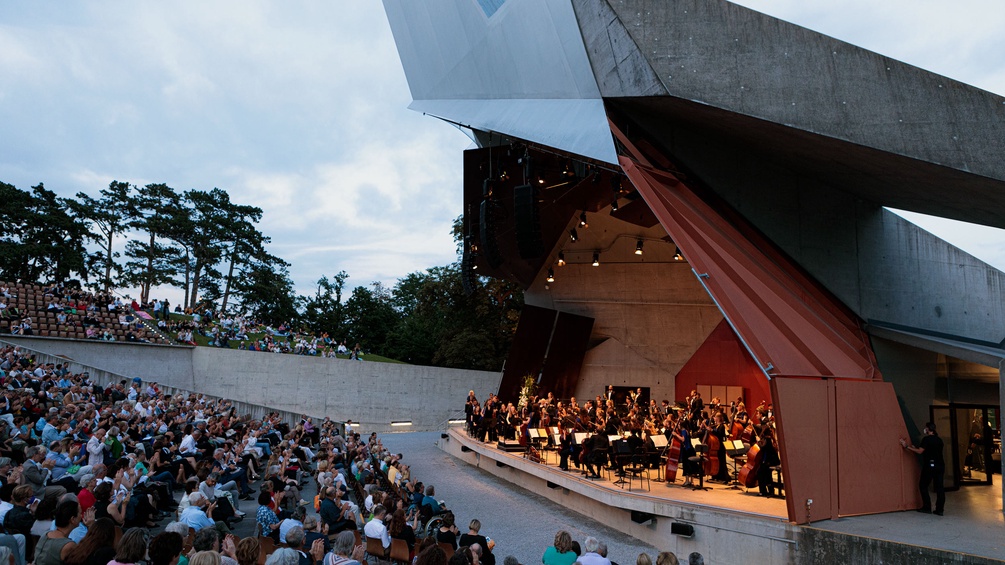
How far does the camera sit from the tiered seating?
2591 cm

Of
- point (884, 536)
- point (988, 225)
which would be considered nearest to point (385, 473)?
point (884, 536)

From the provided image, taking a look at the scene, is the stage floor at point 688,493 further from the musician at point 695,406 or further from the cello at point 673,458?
the musician at point 695,406

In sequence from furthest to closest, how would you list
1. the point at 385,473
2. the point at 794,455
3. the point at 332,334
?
the point at 332,334 → the point at 385,473 → the point at 794,455

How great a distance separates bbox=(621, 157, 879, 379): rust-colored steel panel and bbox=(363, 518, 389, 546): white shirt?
5902mm

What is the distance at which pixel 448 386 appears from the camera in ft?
111

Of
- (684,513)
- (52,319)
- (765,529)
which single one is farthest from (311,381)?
(765,529)

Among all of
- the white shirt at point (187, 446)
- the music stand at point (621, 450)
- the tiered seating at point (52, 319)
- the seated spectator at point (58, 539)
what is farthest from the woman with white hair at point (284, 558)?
the tiered seating at point (52, 319)

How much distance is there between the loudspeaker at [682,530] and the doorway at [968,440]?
6.05 m

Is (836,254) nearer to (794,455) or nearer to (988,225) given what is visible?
(988,225)

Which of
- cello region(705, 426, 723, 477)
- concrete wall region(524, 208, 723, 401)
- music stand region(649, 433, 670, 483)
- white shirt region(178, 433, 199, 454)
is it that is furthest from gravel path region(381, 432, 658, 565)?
concrete wall region(524, 208, 723, 401)

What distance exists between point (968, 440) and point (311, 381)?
26.0 m

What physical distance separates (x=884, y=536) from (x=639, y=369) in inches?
694

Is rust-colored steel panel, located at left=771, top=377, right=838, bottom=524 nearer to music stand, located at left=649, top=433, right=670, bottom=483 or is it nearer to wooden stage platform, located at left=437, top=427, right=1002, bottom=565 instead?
wooden stage platform, located at left=437, top=427, right=1002, bottom=565

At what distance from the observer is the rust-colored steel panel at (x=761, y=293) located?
1030 centimetres
